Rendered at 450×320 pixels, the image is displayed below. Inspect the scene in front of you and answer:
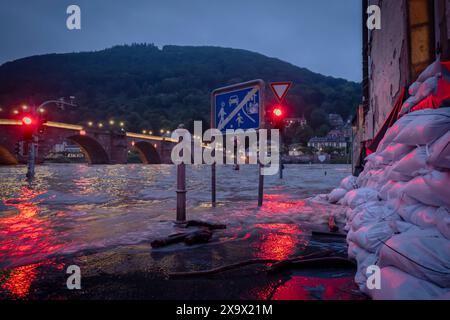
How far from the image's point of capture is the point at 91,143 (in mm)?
54938

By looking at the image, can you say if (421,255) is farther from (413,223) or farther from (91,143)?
(91,143)

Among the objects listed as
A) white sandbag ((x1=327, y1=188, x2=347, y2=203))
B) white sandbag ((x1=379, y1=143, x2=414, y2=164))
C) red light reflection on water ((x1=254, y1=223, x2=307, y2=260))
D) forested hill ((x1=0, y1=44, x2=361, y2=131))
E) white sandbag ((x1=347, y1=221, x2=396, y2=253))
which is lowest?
red light reflection on water ((x1=254, y1=223, x2=307, y2=260))

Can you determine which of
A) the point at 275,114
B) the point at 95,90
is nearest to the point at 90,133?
the point at 275,114

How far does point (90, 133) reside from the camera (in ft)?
171

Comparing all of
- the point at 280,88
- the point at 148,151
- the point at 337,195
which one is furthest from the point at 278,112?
the point at 148,151

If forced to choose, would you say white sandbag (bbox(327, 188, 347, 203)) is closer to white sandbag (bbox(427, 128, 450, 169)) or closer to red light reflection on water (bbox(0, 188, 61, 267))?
white sandbag (bbox(427, 128, 450, 169))

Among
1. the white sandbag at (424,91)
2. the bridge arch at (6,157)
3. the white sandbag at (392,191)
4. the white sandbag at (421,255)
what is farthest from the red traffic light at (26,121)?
the bridge arch at (6,157)

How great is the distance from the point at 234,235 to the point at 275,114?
242 inches

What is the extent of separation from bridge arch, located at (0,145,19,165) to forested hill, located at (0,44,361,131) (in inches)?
2153

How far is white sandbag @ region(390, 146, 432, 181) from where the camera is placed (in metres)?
2.44

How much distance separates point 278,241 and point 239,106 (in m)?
3.16

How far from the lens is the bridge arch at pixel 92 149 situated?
5256cm

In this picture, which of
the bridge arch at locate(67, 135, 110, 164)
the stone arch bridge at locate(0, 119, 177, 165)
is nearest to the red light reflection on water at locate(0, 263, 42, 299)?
the stone arch bridge at locate(0, 119, 177, 165)

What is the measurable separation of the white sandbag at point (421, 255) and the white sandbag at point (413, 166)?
2.56ft
